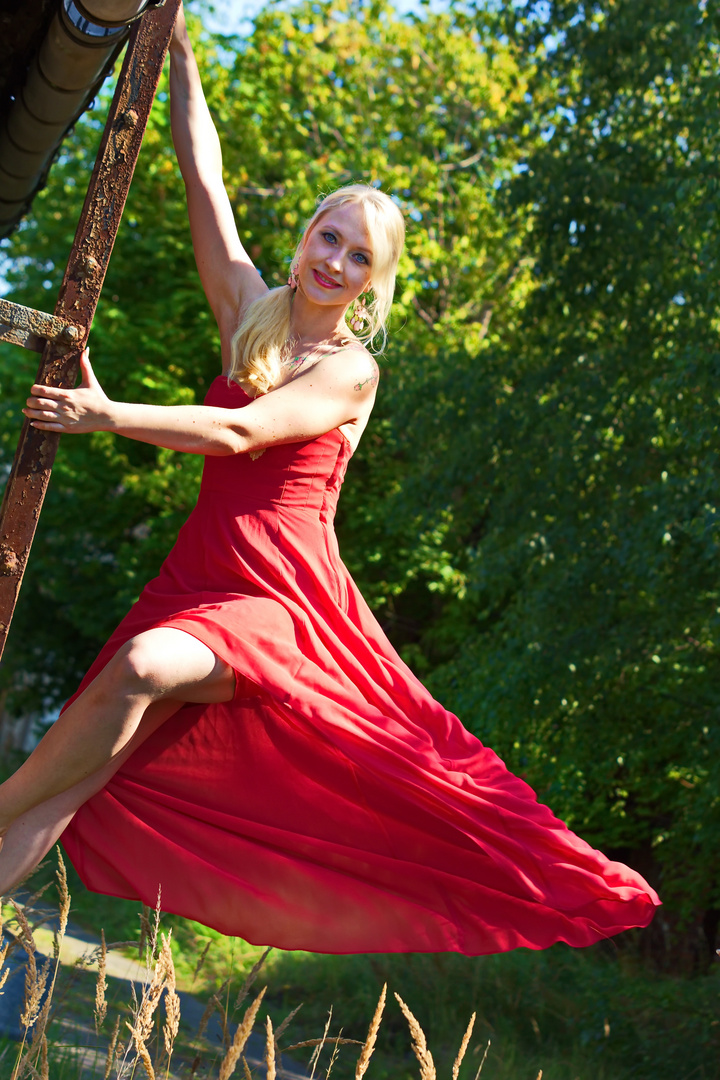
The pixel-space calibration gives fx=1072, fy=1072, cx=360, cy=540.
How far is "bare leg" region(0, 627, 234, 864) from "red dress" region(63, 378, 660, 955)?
14 cm

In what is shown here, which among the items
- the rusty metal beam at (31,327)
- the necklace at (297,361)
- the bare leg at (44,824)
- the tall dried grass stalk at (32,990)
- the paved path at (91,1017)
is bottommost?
the paved path at (91,1017)

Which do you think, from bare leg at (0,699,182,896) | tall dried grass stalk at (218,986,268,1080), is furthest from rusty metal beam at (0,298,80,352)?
tall dried grass stalk at (218,986,268,1080)

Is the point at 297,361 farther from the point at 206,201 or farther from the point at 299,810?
the point at 299,810

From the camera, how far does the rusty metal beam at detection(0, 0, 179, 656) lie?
1.98 metres

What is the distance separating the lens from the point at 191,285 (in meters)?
13.4

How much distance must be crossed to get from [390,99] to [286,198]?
2682 millimetres

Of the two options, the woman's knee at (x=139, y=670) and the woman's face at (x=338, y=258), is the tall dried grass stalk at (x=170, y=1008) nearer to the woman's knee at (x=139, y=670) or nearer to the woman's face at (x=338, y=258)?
the woman's knee at (x=139, y=670)

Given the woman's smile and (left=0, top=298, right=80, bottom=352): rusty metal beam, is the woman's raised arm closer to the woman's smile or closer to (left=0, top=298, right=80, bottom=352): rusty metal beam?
the woman's smile

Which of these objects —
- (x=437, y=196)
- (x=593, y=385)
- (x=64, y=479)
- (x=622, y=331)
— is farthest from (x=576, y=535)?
(x=64, y=479)

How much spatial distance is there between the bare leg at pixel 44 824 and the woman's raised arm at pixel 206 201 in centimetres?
98

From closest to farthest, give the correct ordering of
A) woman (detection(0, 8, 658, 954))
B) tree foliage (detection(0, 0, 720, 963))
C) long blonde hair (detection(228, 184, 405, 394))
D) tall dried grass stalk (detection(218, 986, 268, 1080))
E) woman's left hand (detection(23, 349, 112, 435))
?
tall dried grass stalk (detection(218, 986, 268, 1080)), woman's left hand (detection(23, 349, 112, 435)), woman (detection(0, 8, 658, 954)), long blonde hair (detection(228, 184, 405, 394)), tree foliage (detection(0, 0, 720, 963))

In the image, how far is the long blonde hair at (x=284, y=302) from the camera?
2326 millimetres

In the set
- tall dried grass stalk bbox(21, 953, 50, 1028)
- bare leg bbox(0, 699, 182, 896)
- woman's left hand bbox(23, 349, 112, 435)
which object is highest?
woman's left hand bbox(23, 349, 112, 435)

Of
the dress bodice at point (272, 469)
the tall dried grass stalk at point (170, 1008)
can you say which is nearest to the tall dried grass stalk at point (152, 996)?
the tall dried grass stalk at point (170, 1008)
